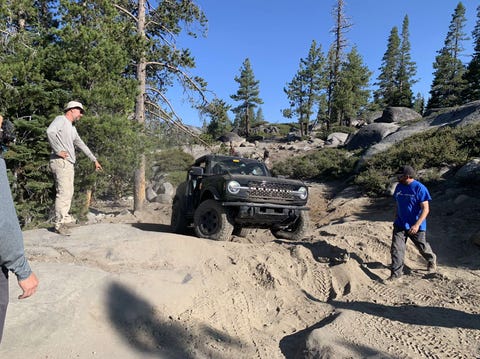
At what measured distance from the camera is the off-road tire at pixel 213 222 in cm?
633

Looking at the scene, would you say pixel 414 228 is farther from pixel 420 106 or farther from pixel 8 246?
pixel 420 106

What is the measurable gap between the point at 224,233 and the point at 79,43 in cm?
788

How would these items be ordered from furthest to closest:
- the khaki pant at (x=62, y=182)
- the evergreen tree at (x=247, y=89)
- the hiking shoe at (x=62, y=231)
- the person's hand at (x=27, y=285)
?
1. the evergreen tree at (x=247, y=89)
2. the hiking shoe at (x=62, y=231)
3. the khaki pant at (x=62, y=182)
4. the person's hand at (x=27, y=285)

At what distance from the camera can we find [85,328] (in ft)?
11.6

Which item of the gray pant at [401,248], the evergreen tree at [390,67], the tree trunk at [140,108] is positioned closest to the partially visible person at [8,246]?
the gray pant at [401,248]

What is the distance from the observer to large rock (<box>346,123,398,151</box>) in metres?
24.4

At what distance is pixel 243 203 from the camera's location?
20.2 feet

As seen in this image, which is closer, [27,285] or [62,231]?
[27,285]

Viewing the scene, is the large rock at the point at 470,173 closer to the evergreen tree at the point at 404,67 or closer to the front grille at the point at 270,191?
the front grille at the point at 270,191

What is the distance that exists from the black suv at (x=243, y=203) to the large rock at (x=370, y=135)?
18875 mm

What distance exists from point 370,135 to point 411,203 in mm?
20819

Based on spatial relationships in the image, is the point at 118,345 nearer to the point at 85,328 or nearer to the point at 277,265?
the point at 85,328

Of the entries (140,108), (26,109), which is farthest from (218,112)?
(26,109)

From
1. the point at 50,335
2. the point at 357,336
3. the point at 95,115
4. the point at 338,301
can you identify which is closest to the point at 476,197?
the point at 338,301
